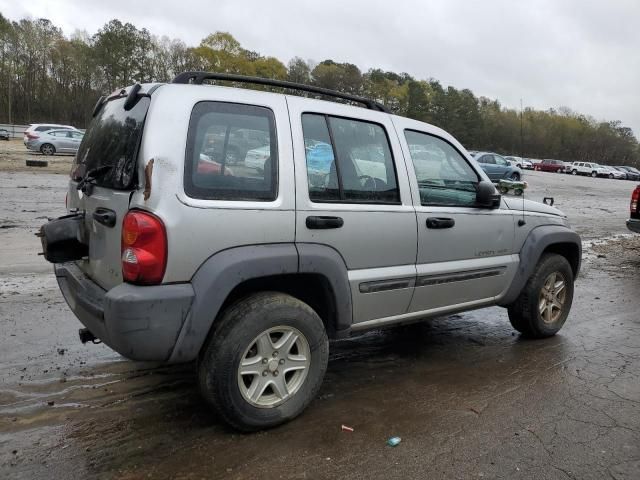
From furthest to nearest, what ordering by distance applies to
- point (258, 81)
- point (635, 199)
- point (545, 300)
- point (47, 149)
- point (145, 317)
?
point (47, 149)
point (635, 199)
point (545, 300)
point (258, 81)
point (145, 317)

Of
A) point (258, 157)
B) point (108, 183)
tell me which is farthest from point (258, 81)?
point (108, 183)

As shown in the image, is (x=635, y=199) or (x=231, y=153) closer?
(x=231, y=153)

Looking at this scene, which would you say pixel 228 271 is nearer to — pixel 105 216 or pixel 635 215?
pixel 105 216

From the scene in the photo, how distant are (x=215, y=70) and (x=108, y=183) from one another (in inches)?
3098

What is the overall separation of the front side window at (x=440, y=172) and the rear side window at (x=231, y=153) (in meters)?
1.21

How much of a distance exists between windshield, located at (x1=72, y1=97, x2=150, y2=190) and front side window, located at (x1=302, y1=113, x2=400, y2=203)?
38.8 inches

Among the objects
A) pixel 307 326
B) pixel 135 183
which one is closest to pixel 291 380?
pixel 307 326

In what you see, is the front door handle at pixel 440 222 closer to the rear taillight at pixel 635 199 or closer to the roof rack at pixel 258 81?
the roof rack at pixel 258 81

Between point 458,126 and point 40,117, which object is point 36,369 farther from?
point 458,126

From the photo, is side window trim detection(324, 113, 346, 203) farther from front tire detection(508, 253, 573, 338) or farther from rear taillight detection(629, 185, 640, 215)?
rear taillight detection(629, 185, 640, 215)

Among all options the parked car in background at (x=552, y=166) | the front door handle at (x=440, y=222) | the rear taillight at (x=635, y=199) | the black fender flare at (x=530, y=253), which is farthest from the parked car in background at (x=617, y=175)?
the front door handle at (x=440, y=222)

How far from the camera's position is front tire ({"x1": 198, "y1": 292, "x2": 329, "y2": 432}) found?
289 centimetres

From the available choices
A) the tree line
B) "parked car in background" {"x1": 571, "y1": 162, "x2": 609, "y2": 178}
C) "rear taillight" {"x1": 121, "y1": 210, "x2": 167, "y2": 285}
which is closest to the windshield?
"rear taillight" {"x1": 121, "y1": 210, "x2": 167, "y2": 285}

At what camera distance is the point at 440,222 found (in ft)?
12.4
